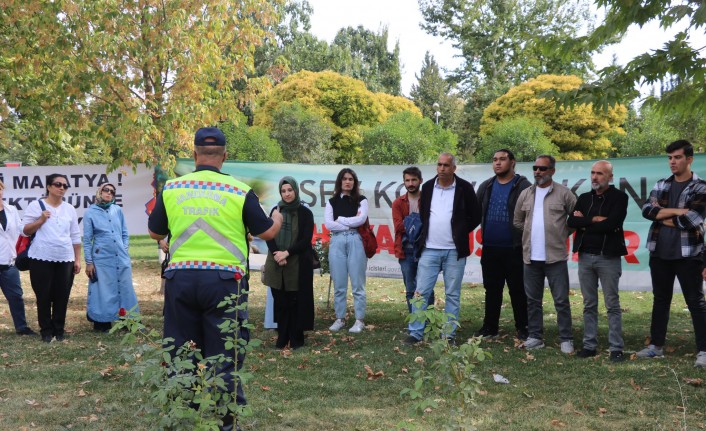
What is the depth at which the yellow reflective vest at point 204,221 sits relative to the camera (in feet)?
14.3

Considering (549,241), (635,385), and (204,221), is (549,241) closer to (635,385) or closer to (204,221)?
(635,385)

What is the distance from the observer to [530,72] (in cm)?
4616

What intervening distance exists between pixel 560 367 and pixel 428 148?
22164mm

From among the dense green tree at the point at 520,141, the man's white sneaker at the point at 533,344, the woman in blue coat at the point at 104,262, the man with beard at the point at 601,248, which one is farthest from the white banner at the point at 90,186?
the dense green tree at the point at 520,141

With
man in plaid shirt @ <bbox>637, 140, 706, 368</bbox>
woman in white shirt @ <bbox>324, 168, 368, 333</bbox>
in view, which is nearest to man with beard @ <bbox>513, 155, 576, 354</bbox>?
man in plaid shirt @ <bbox>637, 140, 706, 368</bbox>

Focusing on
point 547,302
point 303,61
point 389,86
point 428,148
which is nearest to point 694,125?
point 428,148

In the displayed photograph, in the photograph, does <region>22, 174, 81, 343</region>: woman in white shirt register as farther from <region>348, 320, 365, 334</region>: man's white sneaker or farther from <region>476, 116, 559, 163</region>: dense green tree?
<region>476, 116, 559, 163</region>: dense green tree

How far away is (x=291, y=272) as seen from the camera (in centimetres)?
790

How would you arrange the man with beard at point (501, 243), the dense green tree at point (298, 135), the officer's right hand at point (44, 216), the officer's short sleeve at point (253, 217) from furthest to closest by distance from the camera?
the dense green tree at point (298, 135) → the officer's right hand at point (44, 216) → the man with beard at point (501, 243) → the officer's short sleeve at point (253, 217)

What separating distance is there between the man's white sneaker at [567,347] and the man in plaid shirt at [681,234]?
2.50ft

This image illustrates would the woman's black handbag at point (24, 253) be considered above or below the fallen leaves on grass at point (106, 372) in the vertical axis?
above

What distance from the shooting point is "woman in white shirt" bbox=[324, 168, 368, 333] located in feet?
28.3

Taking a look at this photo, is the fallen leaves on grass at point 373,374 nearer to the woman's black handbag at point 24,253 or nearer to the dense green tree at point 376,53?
the woman's black handbag at point 24,253

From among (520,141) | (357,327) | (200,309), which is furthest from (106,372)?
(520,141)
